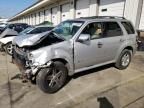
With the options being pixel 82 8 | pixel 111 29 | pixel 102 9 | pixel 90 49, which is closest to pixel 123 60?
Result: pixel 111 29

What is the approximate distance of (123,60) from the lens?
5.72 metres

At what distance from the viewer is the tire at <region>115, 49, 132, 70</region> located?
5547mm

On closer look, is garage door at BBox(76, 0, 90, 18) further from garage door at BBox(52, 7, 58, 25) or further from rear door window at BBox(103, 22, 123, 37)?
rear door window at BBox(103, 22, 123, 37)

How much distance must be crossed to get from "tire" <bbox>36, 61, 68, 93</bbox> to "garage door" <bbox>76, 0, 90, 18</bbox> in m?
9.44

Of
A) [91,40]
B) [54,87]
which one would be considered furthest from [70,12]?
[54,87]

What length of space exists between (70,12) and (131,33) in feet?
33.2

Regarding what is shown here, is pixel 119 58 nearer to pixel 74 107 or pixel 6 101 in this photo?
pixel 74 107

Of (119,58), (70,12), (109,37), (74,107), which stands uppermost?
(70,12)

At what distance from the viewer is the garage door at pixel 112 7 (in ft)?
30.9

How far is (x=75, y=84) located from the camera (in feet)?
14.7

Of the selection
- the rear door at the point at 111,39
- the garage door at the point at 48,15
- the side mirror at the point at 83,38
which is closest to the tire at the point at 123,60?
the rear door at the point at 111,39

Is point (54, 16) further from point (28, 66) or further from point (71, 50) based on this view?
point (28, 66)

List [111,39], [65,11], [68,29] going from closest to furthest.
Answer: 1. [68,29]
2. [111,39]
3. [65,11]

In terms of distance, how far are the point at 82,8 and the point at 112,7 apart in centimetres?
374
